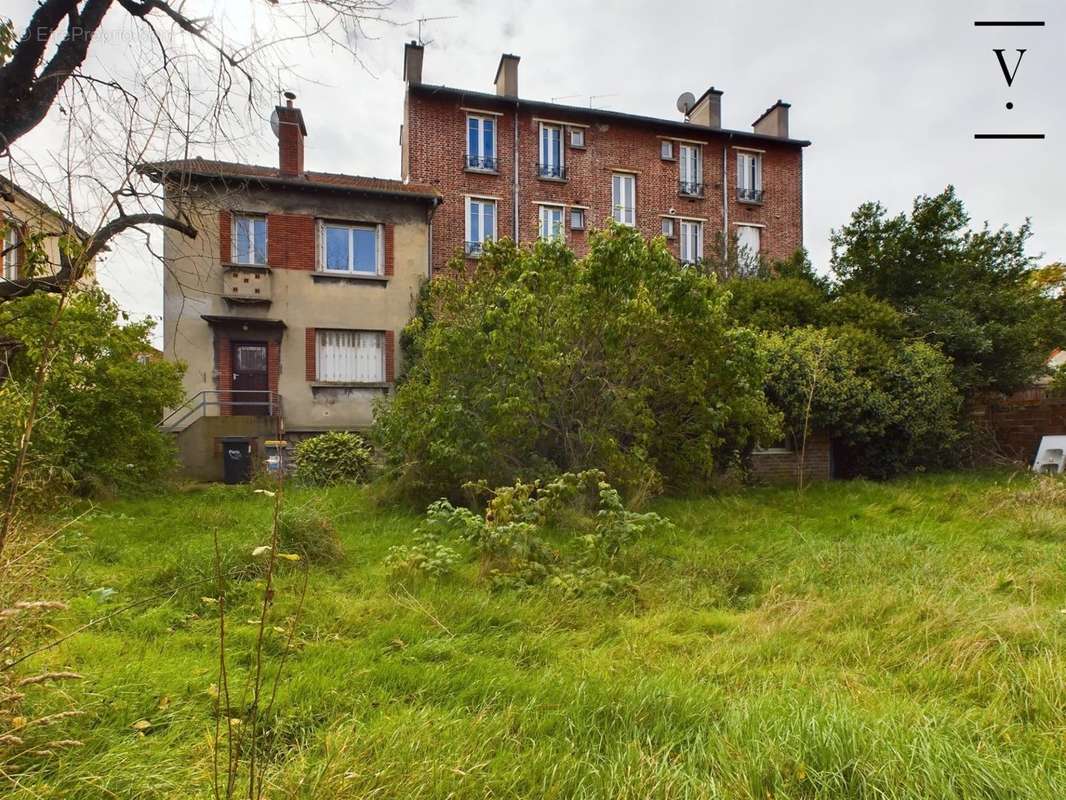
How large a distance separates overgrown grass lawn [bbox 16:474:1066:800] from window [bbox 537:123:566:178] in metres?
15.6

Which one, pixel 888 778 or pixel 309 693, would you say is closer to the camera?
pixel 888 778

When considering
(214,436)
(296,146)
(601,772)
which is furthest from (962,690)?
(296,146)

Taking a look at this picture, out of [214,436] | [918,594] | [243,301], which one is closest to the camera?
[918,594]

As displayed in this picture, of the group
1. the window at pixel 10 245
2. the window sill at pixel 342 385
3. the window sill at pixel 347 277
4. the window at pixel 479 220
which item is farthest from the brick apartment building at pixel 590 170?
the window at pixel 10 245

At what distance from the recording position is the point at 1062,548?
5676mm

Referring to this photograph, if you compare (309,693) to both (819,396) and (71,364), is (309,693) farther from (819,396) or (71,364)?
(819,396)

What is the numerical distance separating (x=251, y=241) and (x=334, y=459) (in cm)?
655

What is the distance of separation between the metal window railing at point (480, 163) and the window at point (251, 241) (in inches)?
246

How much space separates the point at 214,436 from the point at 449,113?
11525mm

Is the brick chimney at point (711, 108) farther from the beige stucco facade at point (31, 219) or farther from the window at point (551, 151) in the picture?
the beige stucco facade at point (31, 219)

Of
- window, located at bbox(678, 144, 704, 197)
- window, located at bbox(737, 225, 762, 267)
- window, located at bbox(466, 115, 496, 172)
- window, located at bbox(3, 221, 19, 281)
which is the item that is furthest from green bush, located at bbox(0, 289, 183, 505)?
window, located at bbox(737, 225, 762, 267)

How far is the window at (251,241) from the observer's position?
47.2 ft

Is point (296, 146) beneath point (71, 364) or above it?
above

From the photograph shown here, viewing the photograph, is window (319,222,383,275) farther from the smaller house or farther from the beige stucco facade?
the beige stucco facade
